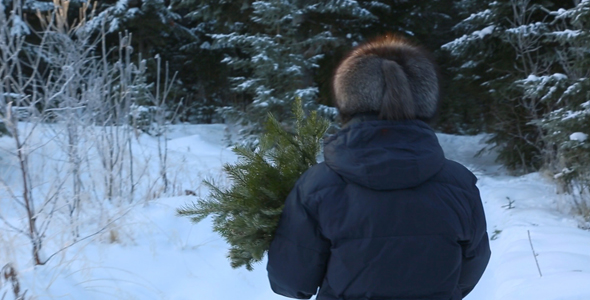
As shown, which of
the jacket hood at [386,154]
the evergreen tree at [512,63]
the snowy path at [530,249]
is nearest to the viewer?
the jacket hood at [386,154]

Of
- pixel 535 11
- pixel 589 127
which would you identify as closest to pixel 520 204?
pixel 589 127

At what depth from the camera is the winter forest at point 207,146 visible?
11.9 feet

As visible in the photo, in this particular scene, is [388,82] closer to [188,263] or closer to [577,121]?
[188,263]

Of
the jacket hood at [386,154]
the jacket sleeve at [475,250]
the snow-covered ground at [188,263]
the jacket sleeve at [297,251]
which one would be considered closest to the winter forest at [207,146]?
the snow-covered ground at [188,263]

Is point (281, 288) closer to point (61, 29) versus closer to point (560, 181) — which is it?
point (61, 29)

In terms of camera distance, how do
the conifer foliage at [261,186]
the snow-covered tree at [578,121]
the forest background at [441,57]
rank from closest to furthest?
1. the conifer foliage at [261,186]
2. the snow-covered tree at [578,121]
3. the forest background at [441,57]

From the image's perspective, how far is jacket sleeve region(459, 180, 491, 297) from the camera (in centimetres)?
174

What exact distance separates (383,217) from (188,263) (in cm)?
313

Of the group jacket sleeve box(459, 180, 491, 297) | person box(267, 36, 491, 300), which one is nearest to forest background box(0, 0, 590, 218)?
jacket sleeve box(459, 180, 491, 297)

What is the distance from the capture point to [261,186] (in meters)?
2.01

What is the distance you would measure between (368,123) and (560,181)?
5739mm

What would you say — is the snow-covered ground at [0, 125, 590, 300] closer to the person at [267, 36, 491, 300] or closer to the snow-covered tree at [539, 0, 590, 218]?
the snow-covered tree at [539, 0, 590, 218]

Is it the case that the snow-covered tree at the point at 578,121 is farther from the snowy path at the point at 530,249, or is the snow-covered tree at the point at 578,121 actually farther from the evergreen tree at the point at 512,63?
the evergreen tree at the point at 512,63

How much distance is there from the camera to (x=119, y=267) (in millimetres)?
3945
